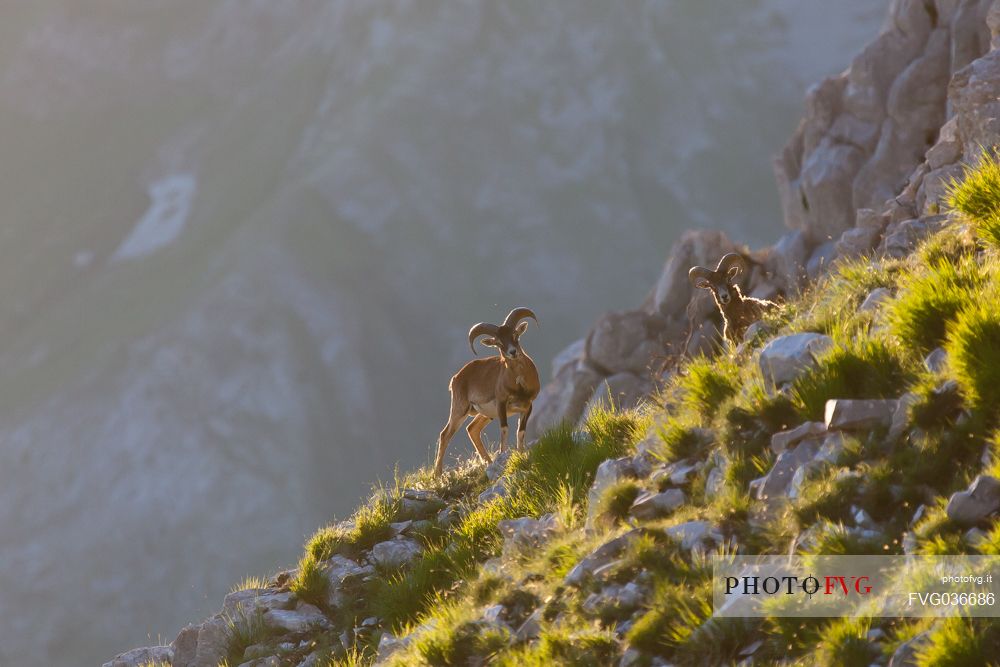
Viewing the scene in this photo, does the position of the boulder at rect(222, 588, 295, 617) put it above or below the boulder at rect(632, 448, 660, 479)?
above

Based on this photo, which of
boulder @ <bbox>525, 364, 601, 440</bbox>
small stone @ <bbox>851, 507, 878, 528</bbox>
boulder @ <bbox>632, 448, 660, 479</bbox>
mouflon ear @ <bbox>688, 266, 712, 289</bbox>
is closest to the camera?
small stone @ <bbox>851, 507, 878, 528</bbox>

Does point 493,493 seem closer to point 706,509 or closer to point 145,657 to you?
point 706,509

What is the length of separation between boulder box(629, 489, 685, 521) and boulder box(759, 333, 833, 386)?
1.25m

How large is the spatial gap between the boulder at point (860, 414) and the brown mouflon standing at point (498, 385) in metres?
7.44

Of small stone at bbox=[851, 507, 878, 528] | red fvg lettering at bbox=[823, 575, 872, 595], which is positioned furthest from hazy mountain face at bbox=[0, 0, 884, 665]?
red fvg lettering at bbox=[823, 575, 872, 595]

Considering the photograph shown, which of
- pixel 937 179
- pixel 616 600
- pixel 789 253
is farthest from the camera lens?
pixel 789 253

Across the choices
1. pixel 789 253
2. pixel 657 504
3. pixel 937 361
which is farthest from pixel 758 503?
pixel 789 253

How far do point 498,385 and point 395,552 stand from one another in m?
5.12

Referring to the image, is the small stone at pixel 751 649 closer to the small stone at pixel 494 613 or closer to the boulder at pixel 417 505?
the small stone at pixel 494 613

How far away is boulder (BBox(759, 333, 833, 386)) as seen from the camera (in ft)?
32.6

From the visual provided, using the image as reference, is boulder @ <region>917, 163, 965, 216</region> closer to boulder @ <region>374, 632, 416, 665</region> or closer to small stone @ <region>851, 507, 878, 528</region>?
boulder @ <region>374, 632, 416, 665</region>

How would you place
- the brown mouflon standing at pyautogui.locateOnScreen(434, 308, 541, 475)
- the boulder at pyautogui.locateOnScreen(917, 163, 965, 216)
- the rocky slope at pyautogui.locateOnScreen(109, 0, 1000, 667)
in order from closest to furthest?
the rocky slope at pyautogui.locateOnScreen(109, 0, 1000, 667) → the brown mouflon standing at pyautogui.locateOnScreen(434, 308, 541, 475) → the boulder at pyautogui.locateOnScreen(917, 163, 965, 216)

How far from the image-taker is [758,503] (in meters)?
8.87

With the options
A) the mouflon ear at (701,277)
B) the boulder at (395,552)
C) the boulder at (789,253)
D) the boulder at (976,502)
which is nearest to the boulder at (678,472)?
the boulder at (976,502)
